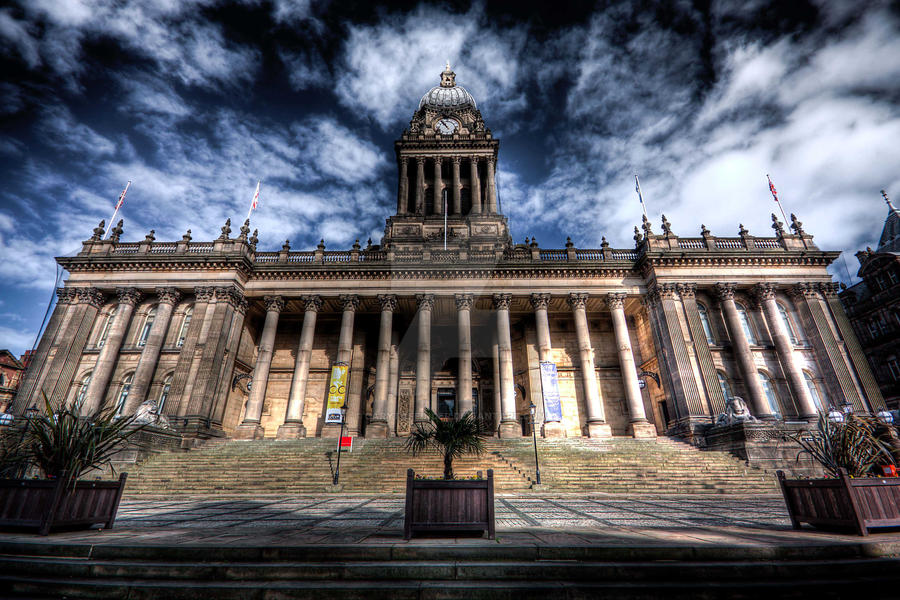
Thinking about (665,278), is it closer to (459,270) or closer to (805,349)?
(805,349)

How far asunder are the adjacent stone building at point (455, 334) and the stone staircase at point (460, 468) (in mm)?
2492

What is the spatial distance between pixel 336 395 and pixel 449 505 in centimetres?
1650

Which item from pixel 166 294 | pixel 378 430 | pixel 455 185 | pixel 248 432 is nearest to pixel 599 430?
pixel 378 430

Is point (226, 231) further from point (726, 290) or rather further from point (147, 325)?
point (726, 290)

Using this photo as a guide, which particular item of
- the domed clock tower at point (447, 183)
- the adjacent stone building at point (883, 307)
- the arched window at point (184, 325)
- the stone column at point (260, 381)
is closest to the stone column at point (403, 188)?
the domed clock tower at point (447, 183)

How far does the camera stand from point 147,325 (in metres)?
26.1

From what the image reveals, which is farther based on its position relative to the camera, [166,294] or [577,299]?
[577,299]

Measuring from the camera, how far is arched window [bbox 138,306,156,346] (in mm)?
25484

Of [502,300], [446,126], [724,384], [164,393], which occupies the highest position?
[446,126]

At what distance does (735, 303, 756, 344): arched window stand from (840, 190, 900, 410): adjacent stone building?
1888cm

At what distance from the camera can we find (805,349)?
24547 millimetres

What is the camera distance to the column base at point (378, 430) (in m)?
22.0

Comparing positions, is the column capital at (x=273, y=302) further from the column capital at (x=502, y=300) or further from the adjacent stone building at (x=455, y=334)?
the column capital at (x=502, y=300)

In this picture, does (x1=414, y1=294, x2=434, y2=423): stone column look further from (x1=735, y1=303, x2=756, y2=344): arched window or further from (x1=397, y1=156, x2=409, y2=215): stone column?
(x1=735, y1=303, x2=756, y2=344): arched window
